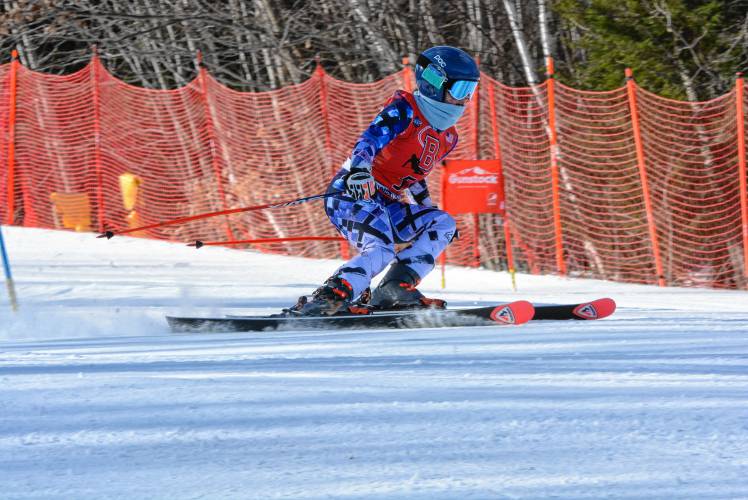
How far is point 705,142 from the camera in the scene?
9758 mm

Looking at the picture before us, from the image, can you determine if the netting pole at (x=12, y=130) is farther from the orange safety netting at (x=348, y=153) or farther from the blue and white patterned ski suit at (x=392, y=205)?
the blue and white patterned ski suit at (x=392, y=205)

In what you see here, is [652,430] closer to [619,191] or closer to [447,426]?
[447,426]

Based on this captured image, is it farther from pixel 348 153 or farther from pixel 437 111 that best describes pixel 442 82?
pixel 348 153

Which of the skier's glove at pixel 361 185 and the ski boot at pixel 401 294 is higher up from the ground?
the skier's glove at pixel 361 185

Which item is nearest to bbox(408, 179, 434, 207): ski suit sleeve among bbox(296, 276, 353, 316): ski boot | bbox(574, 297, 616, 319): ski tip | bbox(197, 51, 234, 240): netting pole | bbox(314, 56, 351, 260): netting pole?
bbox(296, 276, 353, 316): ski boot

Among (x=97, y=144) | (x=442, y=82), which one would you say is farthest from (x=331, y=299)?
(x=97, y=144)

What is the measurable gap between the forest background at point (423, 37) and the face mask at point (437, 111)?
20.2ft

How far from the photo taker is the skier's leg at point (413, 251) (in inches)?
217

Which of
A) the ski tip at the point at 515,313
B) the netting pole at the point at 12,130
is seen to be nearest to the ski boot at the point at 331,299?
the ski tip at the point at 515,313

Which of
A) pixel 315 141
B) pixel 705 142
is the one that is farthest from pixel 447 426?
pixel 315 141

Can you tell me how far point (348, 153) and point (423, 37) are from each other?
3.18 meters

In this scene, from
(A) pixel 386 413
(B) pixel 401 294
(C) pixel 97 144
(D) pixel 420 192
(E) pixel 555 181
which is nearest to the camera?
(A) pixel 386 413

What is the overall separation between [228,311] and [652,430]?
444 cm

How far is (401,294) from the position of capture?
5.49 m
